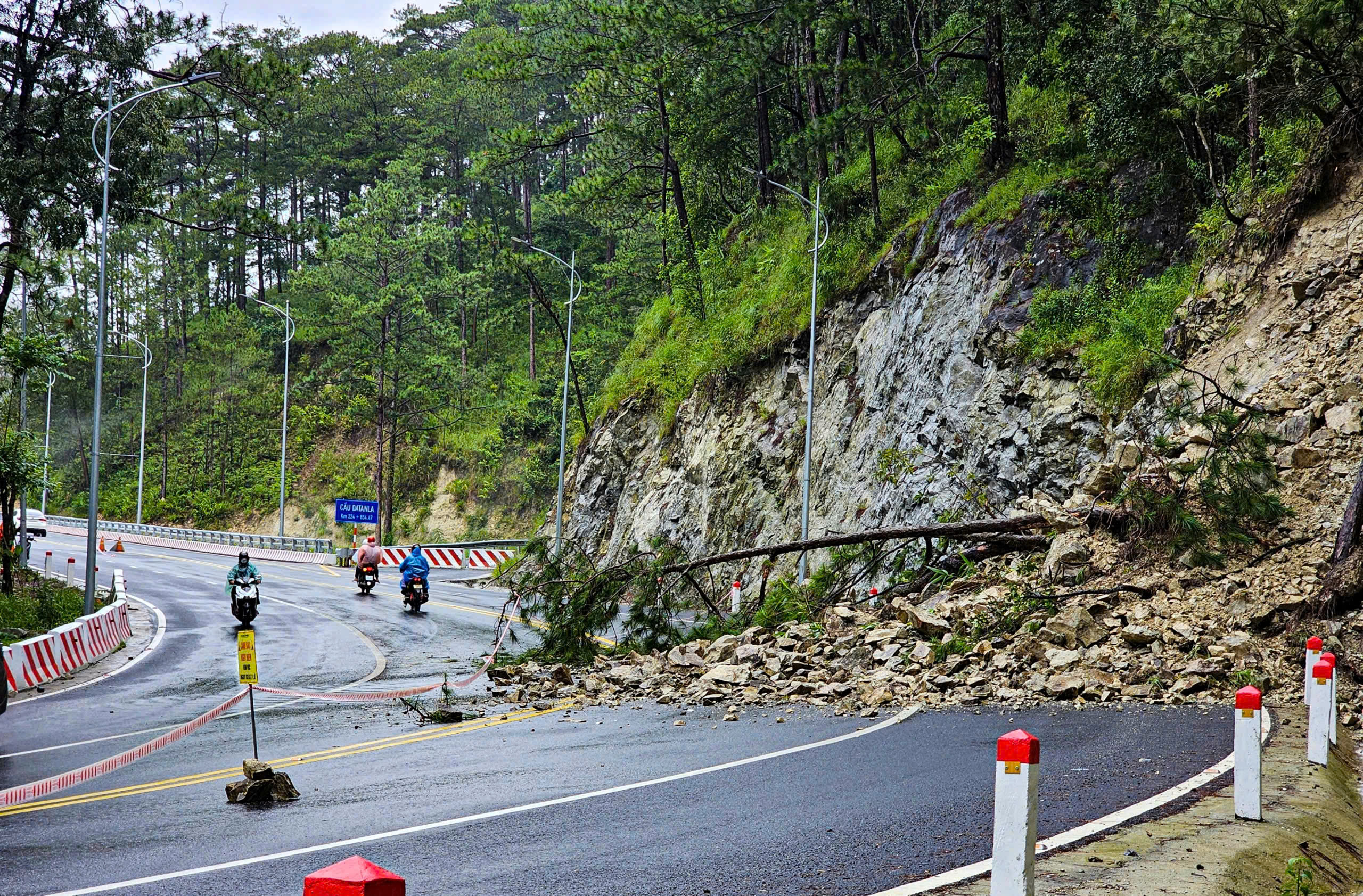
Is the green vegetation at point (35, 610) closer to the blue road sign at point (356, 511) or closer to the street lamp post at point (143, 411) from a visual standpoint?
the blue road sign at point (356, 511)

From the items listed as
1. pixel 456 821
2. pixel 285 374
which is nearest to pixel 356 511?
pixel 285 374

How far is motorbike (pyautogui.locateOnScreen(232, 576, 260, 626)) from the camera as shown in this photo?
81.5ft

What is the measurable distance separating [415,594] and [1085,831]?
23.1 meters

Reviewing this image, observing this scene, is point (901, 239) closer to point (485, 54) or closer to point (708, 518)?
point (708, 518)

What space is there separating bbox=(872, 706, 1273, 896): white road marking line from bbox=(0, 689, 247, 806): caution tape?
292 inches

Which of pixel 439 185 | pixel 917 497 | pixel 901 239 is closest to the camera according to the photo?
pixel 917 497

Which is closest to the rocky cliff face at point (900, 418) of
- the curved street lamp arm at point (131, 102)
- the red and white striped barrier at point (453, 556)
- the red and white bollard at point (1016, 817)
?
the red and white striped barrier at point (453, 556)

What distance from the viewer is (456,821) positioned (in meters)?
7.52

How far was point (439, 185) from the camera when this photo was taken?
67125 millimetres

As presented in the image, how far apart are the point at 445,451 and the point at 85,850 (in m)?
52.2

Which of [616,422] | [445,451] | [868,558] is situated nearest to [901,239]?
[868,558]

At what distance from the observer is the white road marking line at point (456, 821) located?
243 inches

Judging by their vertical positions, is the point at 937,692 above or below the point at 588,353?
below

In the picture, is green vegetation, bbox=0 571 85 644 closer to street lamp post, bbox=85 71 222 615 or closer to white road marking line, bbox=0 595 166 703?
street lamp post, bbox=85 71 222 615
